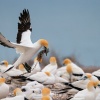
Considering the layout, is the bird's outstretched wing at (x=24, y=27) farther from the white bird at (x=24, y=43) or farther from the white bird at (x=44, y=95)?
the white bird at (x=44, y=95)

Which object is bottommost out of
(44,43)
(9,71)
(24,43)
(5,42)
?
(9,71)

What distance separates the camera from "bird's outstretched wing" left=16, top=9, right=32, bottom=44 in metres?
15.6

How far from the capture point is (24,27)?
52.5 ft

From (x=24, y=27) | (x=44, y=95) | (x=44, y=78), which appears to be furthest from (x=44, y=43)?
(x=44, y=95)

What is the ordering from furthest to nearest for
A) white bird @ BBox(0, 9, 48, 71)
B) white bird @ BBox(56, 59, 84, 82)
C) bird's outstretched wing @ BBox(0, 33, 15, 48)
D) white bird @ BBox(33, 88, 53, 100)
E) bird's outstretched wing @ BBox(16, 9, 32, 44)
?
bird's outstretched wing @ BBox(16, 9, 32, 44) → white bird @ BBox(56, 59, 84, 82) → white bird @ BBox(0, 9, 48, 71) → bird's outstretched wing @ BBox(0, 33, 15, 48) → white bird @ BBox(33, 88, 53, 100)

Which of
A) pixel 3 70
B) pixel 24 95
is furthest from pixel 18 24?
pixel 24 95

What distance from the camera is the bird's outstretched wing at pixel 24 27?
15555 millimetres

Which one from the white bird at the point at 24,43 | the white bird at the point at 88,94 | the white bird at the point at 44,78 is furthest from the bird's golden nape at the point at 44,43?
the white bird at the point at 88,94

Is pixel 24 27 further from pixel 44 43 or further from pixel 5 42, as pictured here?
pixel 5 42

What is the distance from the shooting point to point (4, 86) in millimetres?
12211

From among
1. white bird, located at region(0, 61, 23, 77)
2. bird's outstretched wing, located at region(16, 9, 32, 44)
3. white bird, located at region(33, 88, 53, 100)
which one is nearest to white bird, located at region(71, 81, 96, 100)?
white bird, located at region(33, 88, 53, 100)

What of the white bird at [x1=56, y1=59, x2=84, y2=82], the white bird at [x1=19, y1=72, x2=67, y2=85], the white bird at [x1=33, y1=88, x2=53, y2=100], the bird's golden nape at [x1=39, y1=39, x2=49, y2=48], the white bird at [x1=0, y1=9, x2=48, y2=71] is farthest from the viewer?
the white bird at [x1=56, y1=59, x2=84, y2=82]

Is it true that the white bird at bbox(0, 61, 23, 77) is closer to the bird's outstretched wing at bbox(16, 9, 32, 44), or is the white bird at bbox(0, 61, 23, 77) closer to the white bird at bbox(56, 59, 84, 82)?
the bird's outstretched wing at bbox(16, 9, 32, 44)

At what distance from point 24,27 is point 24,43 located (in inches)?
35.6
